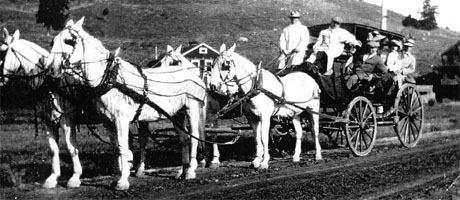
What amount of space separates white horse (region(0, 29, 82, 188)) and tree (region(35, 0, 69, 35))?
4358 cm

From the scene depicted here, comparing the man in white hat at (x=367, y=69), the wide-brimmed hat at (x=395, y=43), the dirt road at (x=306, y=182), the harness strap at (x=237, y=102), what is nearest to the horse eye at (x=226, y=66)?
the harness strap at (x=237, y=102)

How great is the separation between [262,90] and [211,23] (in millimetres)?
22914

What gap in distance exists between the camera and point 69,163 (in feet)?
38.6

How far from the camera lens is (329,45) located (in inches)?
516

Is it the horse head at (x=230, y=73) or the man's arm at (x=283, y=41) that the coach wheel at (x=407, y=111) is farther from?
the horse head at (x=230, y=73)

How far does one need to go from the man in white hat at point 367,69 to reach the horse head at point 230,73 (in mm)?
3142

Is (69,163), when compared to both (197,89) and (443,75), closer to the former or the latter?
(197,89)

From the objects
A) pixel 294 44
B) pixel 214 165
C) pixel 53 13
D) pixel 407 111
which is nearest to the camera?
pixel 214 165

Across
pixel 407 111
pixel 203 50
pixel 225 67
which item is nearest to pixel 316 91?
pixel 225 67

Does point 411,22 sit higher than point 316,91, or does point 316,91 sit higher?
point 411,22

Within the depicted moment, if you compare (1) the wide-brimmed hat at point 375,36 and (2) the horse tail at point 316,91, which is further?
(1) the wide-brimmed hat at point 375,36

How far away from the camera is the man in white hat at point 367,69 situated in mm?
12976

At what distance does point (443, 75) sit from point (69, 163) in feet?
79.0

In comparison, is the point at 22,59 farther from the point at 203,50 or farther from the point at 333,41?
the point at 203,50
